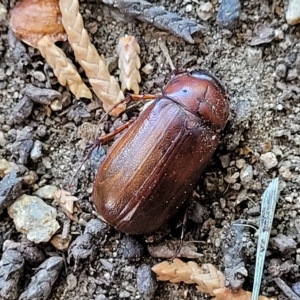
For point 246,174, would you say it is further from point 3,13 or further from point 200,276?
point 3,13

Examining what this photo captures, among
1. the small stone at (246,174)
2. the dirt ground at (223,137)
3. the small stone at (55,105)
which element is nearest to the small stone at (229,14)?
the dirt ground at (223,137)

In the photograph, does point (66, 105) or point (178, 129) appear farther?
point (66, 105)

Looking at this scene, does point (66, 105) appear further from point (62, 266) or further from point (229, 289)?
point (229, 289)

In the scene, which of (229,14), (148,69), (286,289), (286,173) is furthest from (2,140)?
(286,289)

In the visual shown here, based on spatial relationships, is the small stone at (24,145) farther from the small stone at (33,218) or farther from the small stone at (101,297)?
the small stone at (101,297)

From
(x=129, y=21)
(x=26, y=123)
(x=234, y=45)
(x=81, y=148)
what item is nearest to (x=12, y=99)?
(x=26, y=123)

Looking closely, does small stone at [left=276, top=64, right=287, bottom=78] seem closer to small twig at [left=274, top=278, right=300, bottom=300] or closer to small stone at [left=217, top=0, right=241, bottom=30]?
small stone at [left=217, top=0, right=241, bottom=30]
